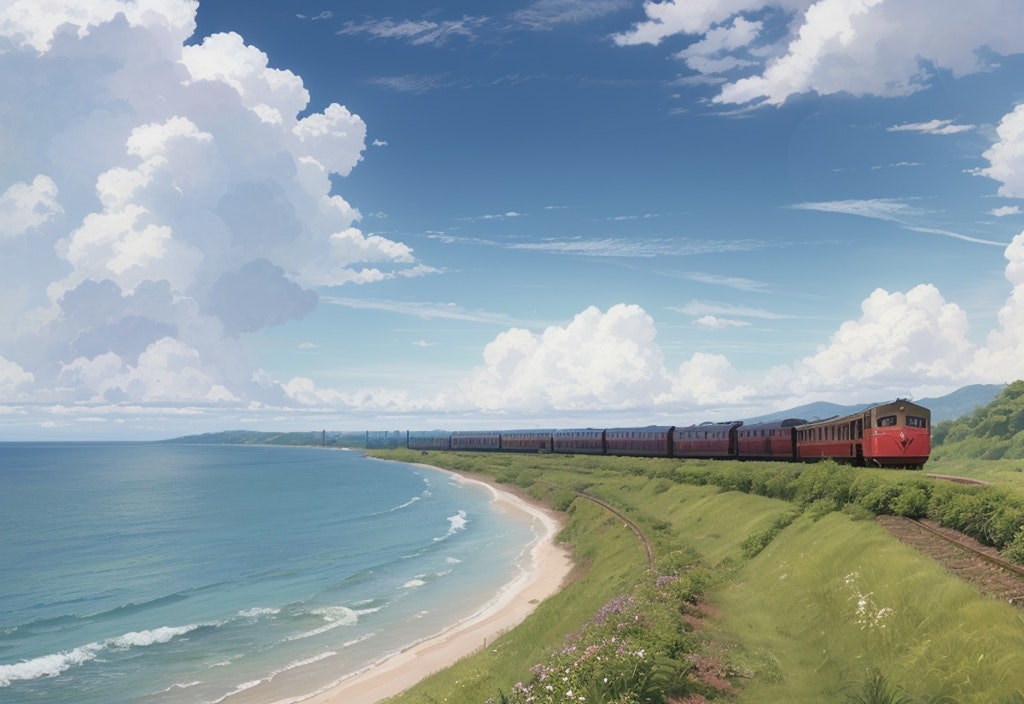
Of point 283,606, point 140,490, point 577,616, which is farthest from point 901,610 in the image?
point 140,490

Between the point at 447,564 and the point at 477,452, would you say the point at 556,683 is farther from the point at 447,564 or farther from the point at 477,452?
the point at 477,452

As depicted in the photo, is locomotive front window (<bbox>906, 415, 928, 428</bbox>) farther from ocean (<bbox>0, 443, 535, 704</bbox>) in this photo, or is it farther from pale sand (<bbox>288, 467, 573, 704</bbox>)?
ocean (<bbox>0, 443, 535, 704</bbox>)

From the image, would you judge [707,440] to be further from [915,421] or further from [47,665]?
[47,665]

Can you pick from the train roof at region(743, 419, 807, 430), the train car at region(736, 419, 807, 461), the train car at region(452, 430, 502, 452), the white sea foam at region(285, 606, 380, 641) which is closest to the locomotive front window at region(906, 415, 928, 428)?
the train car at region(736, 419, 807, 461)

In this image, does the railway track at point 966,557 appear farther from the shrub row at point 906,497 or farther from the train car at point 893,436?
the train car at point 893,436

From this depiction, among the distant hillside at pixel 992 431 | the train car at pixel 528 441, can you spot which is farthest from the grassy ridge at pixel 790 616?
the train car at pixel 528 441
